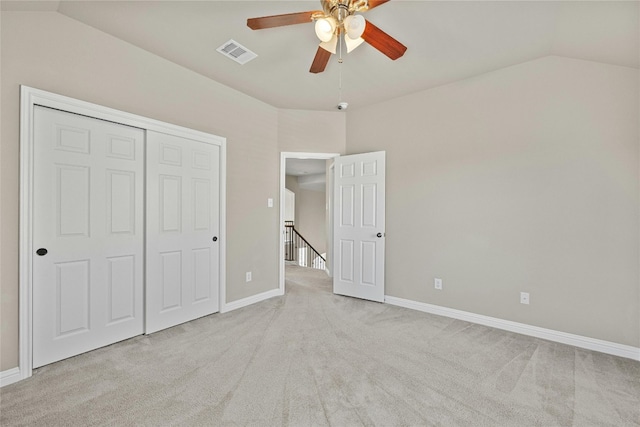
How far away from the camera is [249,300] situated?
3.88 m

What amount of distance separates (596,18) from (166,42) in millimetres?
3446

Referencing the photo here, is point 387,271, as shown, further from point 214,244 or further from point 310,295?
point 214,244

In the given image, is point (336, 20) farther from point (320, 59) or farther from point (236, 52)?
point (236, 52)

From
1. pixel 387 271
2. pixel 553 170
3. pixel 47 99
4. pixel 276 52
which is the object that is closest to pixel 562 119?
pixel 553 170

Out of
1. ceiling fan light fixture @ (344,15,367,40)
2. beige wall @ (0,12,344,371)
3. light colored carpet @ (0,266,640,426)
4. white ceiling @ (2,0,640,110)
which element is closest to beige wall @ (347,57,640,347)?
white ceiling @ (2,0,640,110)

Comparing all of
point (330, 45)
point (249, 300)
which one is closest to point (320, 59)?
point (330, 45)

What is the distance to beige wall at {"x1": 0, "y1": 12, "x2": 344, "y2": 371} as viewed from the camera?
2.10m

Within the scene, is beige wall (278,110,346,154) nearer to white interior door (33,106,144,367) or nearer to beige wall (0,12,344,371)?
beige wall (0,12,344,371)

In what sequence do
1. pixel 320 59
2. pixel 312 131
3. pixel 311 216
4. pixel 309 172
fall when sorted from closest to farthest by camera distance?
pixel 320 59 → pixel 312 131 → pixel 309 172 → pixel 311 216

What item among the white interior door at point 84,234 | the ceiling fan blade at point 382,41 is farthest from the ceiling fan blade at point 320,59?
the white interior door at point 84,234

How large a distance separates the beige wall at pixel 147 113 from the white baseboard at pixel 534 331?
6.89 ft

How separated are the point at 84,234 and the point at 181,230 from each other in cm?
85

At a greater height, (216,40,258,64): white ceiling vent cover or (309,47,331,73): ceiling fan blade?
(216,40,258,64): white ceiling vent cover

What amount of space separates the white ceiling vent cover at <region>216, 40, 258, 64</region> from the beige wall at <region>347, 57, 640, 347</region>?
1992 millimetres
